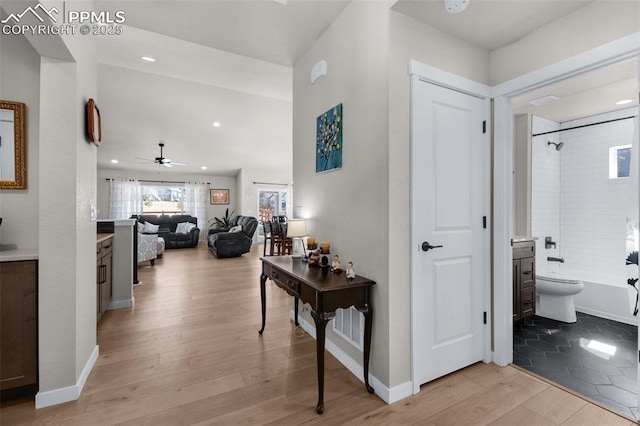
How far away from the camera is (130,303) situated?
11.4 feet

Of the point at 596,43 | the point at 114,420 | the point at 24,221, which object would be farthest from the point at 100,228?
A: the point at 596,43

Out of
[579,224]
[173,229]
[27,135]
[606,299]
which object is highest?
[27,135]

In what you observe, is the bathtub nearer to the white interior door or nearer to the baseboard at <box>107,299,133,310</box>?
the white interior door

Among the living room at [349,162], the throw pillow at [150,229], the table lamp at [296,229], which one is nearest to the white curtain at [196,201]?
the throw pillow at [150,229]

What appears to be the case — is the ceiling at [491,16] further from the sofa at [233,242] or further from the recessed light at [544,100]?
the sofa at [233,242]

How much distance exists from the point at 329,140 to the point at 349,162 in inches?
13.8

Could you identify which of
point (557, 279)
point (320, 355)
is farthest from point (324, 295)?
point (557, 279)

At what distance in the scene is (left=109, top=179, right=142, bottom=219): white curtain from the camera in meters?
8.94

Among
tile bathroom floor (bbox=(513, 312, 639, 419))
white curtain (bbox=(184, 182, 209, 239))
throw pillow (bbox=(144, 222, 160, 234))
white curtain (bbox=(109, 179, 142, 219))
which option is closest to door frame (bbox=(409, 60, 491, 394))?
tile bathroom floor (bbox=(513, 312, 639, 419))

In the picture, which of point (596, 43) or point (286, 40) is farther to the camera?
point (286, 40)

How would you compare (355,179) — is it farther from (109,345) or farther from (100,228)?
(100,228)

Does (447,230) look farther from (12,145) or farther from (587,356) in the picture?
(12,145)

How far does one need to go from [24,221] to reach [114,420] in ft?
5.09

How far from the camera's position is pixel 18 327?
175cm
